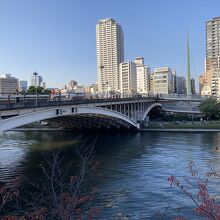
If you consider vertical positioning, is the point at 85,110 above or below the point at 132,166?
above

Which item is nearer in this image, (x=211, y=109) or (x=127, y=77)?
(x=211, y=109)

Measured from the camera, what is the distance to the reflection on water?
2264cm

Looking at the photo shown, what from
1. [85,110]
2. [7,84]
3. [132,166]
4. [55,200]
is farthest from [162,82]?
[55,200]

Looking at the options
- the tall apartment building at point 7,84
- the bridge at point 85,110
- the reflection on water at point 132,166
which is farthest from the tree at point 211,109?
the tall apartment building at point 7,84

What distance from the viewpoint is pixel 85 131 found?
2859 inches

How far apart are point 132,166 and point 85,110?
14.1 metres

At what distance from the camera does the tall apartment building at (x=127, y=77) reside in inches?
7466

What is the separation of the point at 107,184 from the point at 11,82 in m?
161

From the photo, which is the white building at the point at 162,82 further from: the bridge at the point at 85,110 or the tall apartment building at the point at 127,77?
the bridge at the point at 85,110

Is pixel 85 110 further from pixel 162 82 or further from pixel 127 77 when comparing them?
pixel 127 77

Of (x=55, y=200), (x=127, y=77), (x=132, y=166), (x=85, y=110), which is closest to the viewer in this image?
(x=55, y=200)

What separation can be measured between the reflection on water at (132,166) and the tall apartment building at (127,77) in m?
128

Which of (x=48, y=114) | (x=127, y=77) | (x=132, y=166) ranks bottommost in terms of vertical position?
(x=132, y=166)

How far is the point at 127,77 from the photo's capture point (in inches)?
7510
